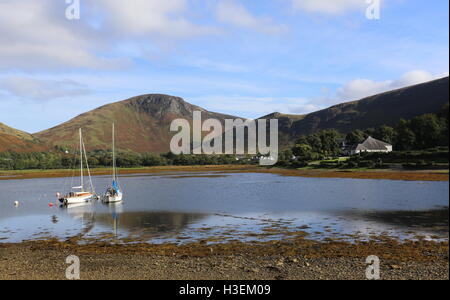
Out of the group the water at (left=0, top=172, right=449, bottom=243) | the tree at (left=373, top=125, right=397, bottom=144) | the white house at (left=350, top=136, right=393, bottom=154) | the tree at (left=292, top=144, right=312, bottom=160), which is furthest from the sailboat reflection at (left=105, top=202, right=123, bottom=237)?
the tree at (left=373, top=125, right=397, bottom=144)

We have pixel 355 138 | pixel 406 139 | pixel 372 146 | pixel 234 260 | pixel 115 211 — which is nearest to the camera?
pixel 234 260

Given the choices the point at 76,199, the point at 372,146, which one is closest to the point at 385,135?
the point at 372,146

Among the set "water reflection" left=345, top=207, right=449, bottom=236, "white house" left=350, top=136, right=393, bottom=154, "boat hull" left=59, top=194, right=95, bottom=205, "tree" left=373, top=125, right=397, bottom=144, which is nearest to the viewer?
"water reflection" left=345, top=207, right=449, bottom=236

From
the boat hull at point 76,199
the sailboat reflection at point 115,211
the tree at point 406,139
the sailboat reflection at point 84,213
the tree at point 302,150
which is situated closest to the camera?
the sailboat reflection at point 115,211

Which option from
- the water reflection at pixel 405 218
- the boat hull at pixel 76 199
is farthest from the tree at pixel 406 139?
the boat hull at pixel 76 199

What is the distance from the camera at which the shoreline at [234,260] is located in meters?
17.9

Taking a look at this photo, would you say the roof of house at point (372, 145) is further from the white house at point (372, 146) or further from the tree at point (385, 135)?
the tree at point (385, 135)

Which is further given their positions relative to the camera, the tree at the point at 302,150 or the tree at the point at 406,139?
the tree at the point at 302,150

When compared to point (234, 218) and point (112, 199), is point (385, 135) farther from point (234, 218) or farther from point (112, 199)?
point (234, 218)

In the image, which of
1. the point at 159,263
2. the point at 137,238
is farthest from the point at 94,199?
the point at 159,263

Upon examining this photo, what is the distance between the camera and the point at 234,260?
2136 cm

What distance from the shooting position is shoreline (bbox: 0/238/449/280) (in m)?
17.9

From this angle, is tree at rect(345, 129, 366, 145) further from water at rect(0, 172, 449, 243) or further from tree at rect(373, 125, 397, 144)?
water at rect(0, 172, 449, 243)
